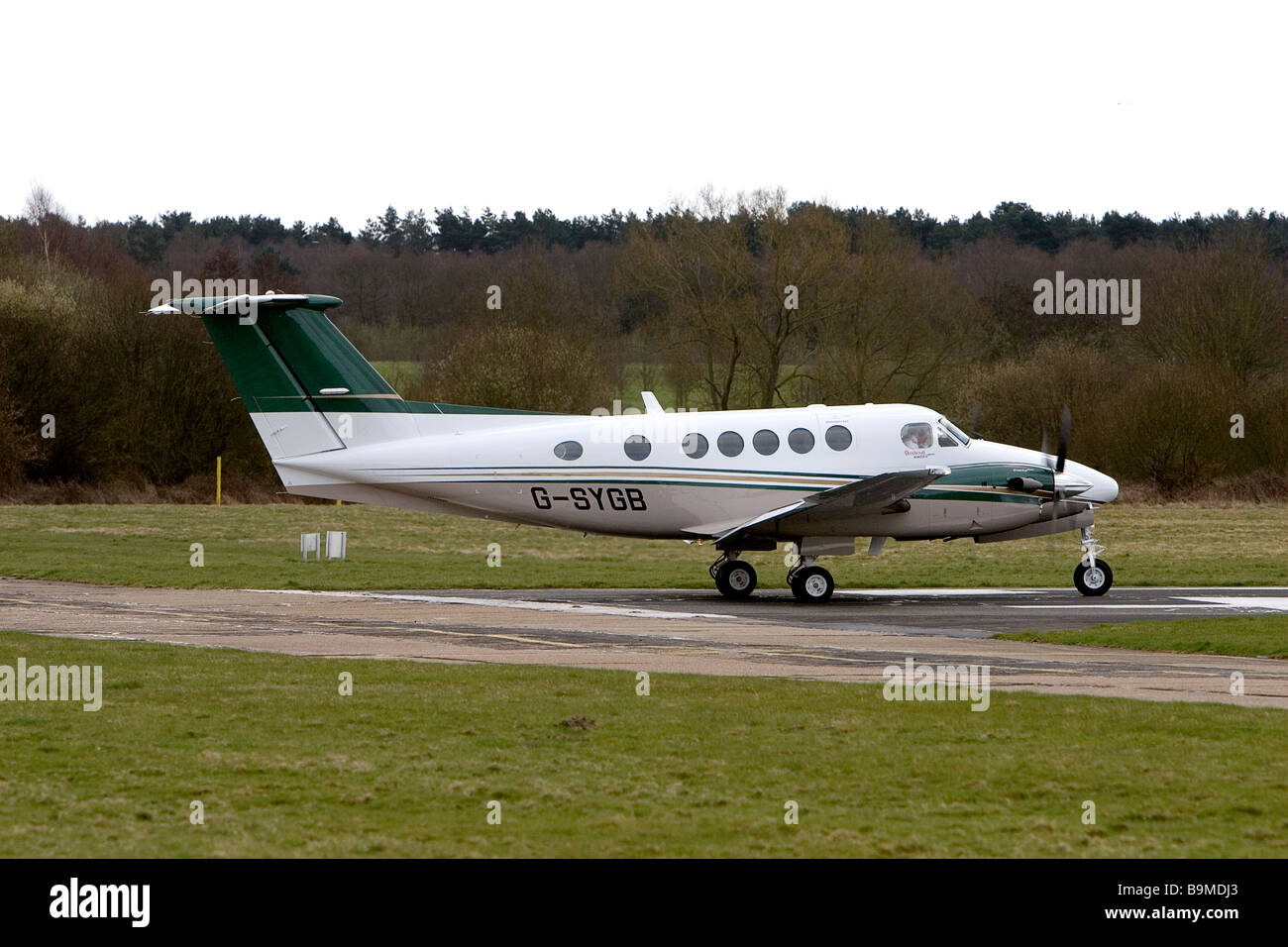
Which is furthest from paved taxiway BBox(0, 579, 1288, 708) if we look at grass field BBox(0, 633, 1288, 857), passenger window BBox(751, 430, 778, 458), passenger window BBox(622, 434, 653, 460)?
passenger window BBox(751, 430, 778, 458)

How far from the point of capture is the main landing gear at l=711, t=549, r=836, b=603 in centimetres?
2602

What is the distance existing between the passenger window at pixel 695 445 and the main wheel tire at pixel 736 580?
2.24m

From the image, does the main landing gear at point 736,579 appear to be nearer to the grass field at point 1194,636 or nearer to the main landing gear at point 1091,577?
the main landing gear at point 1091,577

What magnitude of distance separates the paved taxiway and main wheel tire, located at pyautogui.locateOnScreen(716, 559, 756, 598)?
0.43m

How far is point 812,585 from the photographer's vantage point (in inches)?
1024

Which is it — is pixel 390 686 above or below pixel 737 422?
below

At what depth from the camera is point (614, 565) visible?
32375 millimetres

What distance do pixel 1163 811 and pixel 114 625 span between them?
15.8 meters

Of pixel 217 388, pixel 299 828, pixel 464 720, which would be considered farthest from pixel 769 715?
pixel 217 388

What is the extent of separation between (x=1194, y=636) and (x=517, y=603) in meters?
11.2

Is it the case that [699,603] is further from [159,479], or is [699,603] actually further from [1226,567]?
[159,479]

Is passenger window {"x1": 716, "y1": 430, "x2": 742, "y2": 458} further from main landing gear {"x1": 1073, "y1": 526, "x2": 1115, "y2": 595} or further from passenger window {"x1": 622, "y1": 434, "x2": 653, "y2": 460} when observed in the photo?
main landing gear {"x1": 1073, "y1": 526, "x2": 1115, "y2": 595}
